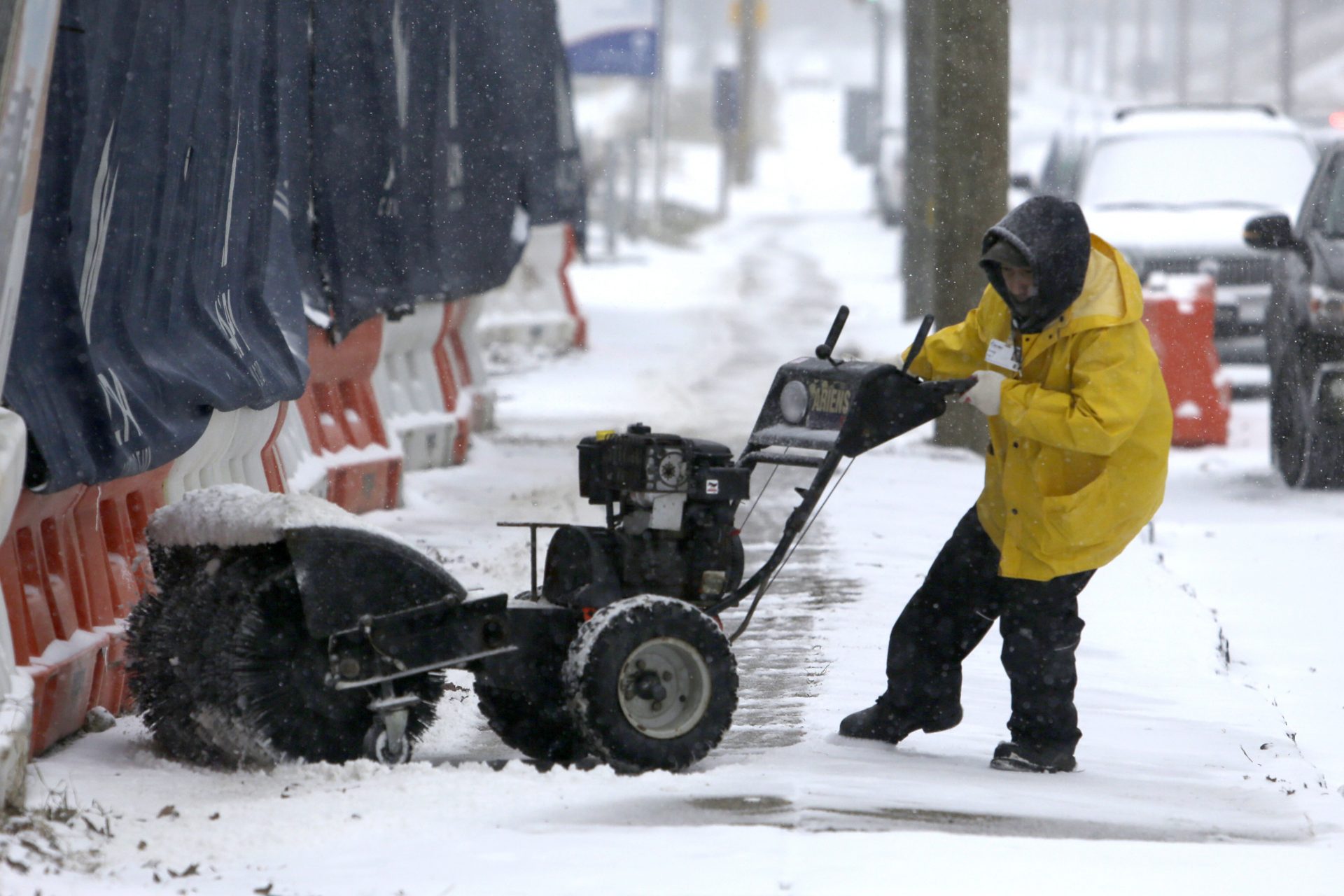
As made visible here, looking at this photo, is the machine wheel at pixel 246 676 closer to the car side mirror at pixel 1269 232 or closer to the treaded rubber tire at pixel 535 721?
the treaded rubber tire at pixel 535 721

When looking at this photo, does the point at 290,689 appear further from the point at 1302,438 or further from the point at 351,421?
the point at 1302,438

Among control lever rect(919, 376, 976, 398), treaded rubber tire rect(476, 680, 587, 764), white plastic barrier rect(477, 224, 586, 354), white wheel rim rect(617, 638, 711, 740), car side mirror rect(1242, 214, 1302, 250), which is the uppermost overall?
control lever rect(919, 376, 976, 398)

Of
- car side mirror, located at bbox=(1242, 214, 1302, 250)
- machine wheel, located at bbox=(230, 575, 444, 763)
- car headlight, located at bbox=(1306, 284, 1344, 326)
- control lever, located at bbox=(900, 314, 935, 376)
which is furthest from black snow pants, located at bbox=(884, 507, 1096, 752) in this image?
car headlight, located at bbox=(1306, 284, 1344, 326)

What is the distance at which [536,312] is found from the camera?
709 inches

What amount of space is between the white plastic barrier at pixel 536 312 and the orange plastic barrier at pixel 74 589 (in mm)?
12486

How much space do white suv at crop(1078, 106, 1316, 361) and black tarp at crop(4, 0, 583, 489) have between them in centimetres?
534

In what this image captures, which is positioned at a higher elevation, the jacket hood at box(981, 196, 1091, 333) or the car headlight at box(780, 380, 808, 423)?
the jacket hood at box(981, 196, 1091, 333)

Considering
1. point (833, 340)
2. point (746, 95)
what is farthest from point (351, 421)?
point (746, 95)

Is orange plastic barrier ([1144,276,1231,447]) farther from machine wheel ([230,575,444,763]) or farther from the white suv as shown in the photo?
machine wheel ([230,575,444,763])

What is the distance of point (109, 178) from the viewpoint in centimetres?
483

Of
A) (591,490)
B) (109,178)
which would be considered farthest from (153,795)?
(109,178)

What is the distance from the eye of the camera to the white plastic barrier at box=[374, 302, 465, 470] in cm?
961

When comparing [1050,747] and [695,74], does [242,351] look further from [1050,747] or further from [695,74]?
[695,74]

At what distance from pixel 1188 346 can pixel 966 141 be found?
2154 mm
